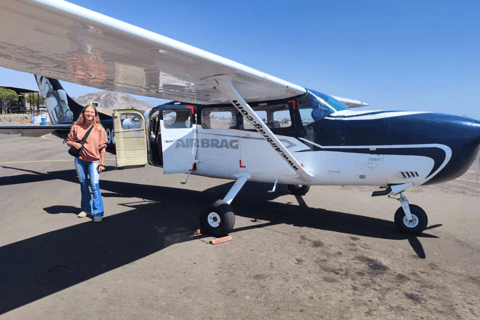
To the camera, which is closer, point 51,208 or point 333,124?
point 333,124

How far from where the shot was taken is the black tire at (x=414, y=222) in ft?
15.4

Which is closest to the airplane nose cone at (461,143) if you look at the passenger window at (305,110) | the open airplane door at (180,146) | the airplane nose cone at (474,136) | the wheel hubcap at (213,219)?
the airplane nose cone at (474,136)

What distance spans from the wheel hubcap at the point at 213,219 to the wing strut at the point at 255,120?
1481 millimetres

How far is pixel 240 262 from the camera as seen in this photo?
381cm

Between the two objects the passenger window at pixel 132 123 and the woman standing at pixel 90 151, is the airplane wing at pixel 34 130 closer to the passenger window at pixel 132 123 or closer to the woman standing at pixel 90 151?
the passenger window at pixel 132 123

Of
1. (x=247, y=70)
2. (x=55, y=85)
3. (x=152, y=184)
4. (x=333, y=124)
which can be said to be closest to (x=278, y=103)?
(x=333, y=124)

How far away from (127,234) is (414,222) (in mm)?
4713

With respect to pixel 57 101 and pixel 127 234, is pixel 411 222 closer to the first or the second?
pixel 127 234

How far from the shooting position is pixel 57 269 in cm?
350

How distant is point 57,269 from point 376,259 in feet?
13.5

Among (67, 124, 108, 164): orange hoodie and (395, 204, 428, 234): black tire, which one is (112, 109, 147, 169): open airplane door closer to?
(67, 124, 108, 164): orange hoodie

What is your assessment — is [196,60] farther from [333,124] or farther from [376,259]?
[376,259]

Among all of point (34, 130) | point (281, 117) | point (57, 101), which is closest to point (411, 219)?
point (281, 117)

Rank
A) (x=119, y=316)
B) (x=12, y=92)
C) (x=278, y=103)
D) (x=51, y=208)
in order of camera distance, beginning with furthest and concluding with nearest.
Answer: (x=12, y=92)
(x=51, y=208)
(x=278, y=103)
(x=119, y=316)
